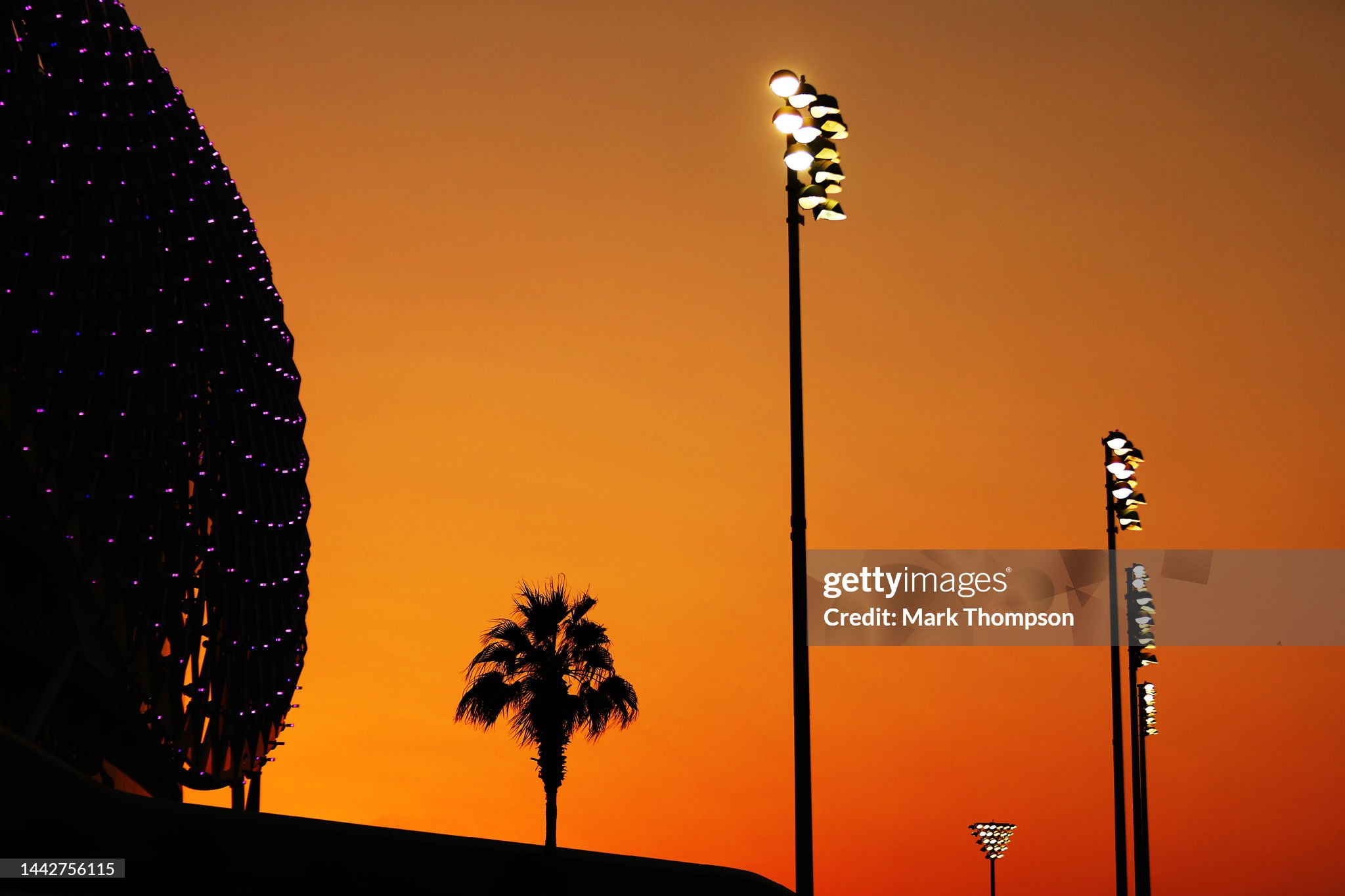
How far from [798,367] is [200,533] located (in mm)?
26727

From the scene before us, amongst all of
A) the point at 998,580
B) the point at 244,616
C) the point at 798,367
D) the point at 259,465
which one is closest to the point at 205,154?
the point at 259,465

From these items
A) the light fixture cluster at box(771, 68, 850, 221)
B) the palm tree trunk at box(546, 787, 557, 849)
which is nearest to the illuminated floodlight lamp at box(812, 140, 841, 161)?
the light fixture cluster at box(771, 68, 850, 221)

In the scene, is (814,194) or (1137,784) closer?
(814,194)

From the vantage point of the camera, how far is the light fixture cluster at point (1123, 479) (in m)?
25.1

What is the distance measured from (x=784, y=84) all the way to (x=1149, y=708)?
33553 mm

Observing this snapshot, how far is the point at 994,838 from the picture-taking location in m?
66.9

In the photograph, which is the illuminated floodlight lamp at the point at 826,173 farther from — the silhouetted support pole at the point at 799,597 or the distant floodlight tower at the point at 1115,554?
the distant floodlight tower at the point at 1115,554

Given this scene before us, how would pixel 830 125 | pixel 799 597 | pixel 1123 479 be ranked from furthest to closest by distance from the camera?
pixel 1123 479 → pixel 830 125 → pixel 799 597

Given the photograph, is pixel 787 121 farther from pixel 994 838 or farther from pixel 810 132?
pixel 994 838

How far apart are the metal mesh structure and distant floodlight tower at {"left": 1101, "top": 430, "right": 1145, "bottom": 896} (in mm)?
20615

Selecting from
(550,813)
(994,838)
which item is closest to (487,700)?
(550,813)

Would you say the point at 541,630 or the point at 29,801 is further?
the point at 541,630

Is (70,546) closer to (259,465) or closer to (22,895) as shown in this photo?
(259,465)

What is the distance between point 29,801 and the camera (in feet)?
58.0
